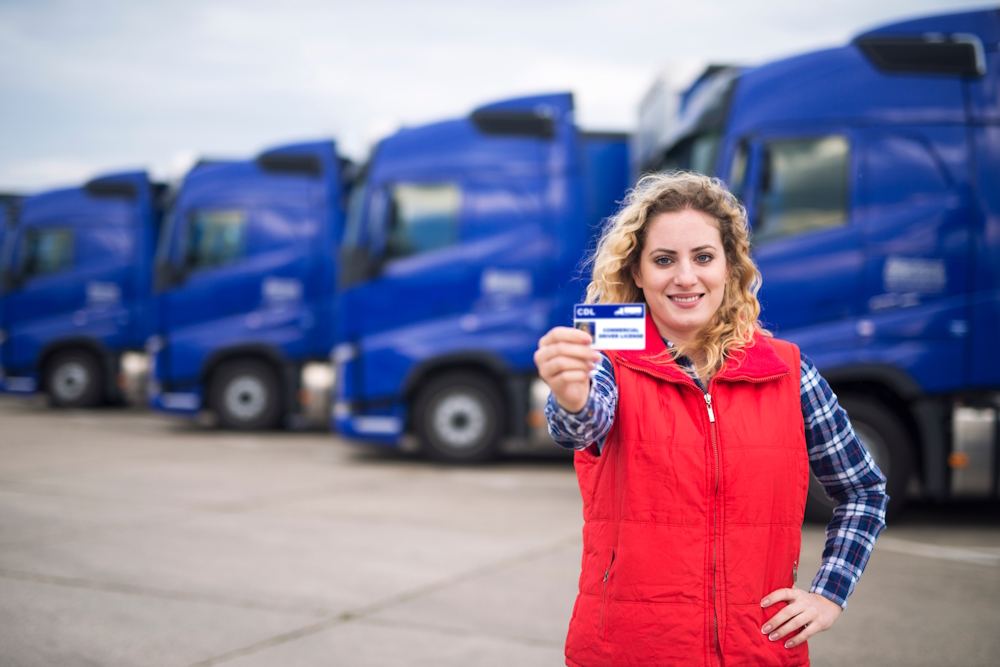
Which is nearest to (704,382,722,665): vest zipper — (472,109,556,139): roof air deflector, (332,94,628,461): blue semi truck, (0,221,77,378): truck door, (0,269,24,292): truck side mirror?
(332,94,628,461): blue semi truck

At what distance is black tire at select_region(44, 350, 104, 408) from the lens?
1282 centimetres

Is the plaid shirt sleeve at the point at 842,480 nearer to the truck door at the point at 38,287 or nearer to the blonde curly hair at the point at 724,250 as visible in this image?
the blonde curly hair at the point at 724,250

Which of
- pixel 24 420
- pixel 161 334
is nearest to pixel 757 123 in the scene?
pixel 161 334

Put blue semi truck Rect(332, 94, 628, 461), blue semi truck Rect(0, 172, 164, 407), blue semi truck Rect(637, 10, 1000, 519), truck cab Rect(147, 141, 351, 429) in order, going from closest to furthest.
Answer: blue semi truck Rect(637, 10, 1000, 519) → blue semi truck Rect(332, 94, 628, 461) → truck cab Rect(147, 141, 351, 429) → blue semi truck Rect(0, 172, 164, 407)

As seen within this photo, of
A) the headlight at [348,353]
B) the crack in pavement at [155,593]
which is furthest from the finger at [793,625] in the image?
the headlight at [348,353]

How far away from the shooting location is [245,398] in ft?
35.8

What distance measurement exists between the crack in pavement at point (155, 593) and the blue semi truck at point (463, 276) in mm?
4246

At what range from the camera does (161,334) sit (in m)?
10.8

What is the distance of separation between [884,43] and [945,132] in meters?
0.74

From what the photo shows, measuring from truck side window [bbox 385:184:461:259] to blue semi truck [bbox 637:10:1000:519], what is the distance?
3221 mm

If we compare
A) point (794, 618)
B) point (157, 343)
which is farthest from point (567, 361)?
point (157, 343)

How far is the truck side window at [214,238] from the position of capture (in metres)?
10.7

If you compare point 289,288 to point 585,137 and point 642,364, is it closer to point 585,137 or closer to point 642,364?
point 585,137

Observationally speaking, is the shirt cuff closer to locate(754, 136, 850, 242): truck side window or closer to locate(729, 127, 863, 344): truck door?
locate(729, 127, 863, 344): truck door
